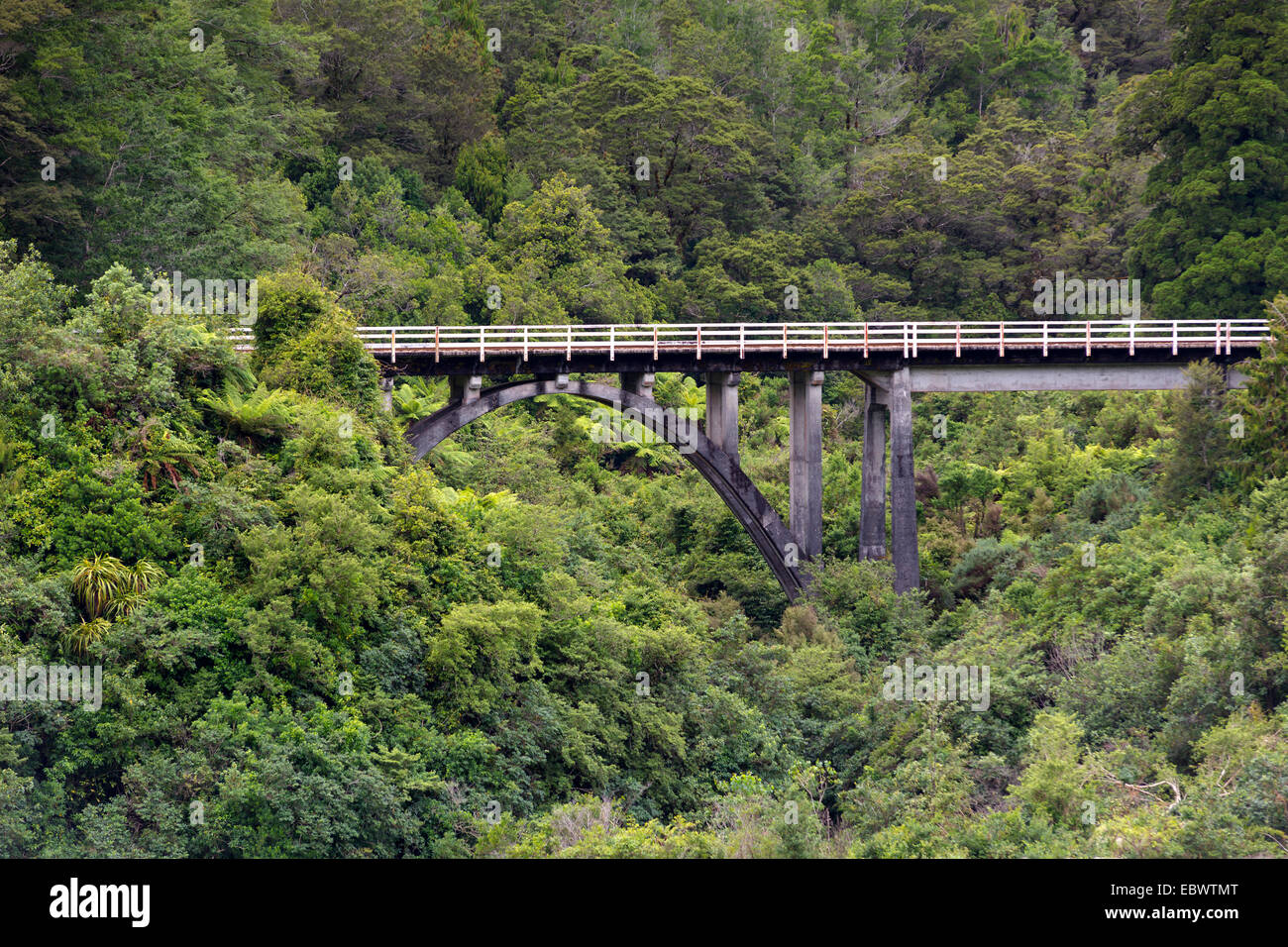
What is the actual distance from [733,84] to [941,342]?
3317 centimetres

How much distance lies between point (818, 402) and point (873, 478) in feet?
8.37

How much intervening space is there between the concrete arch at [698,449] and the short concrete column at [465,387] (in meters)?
0.14

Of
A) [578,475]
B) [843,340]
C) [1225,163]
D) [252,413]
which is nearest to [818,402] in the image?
[843,340]

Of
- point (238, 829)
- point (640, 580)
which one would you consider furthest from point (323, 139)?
point (238, 829)

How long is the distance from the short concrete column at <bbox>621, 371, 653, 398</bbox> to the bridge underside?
36mm

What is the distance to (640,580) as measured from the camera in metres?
36.2

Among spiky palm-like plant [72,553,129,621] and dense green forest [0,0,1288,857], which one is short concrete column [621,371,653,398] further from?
spiky palm-like plant [72,553,129,621]

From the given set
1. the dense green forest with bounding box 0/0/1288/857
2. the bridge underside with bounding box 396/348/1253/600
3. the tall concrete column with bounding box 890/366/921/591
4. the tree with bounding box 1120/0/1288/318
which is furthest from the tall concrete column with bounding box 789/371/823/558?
the tree with bounding box 1120/0/1288/318

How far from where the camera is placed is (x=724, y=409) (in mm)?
38031

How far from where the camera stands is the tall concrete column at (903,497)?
37.5 m

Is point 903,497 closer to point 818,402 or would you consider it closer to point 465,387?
point 818,402

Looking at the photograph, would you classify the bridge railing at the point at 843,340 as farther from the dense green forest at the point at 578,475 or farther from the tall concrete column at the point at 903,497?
the dense green forest at the point at 578,475

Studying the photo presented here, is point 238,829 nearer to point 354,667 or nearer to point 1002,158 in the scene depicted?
point 354,667

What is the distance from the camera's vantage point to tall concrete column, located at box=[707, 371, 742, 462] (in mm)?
37906
